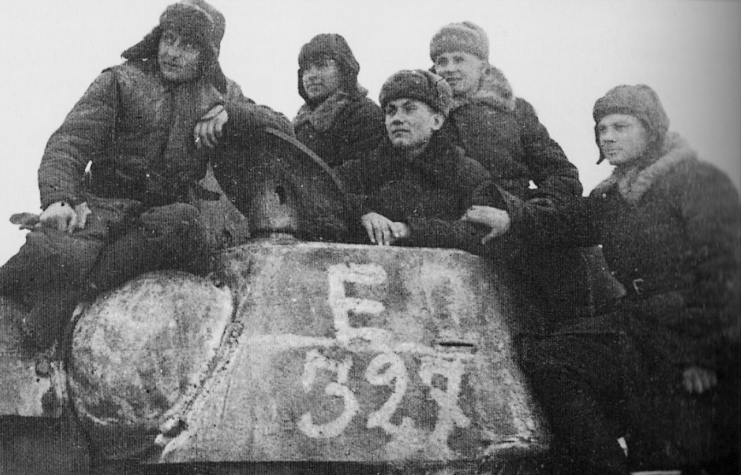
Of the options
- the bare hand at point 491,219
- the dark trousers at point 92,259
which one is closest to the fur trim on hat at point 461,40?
the bare hand at point 491,219

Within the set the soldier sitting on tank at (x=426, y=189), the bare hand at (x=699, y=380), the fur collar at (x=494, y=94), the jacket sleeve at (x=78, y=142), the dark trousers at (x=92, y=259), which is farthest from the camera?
the fur collar at (x=494, y=94)

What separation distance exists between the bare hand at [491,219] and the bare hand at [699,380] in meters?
0.95

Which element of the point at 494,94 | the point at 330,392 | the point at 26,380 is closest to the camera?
the point at 330,392

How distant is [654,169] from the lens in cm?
373

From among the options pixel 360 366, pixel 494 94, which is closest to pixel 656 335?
pixel 360 366

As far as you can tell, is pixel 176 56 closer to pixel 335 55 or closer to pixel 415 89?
pixel 335 55

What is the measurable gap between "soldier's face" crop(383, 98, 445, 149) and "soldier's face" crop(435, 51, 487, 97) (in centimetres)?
56

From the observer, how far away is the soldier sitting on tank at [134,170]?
3.74 m

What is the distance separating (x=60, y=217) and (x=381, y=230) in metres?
1.30

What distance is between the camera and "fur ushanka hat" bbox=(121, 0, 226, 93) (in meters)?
4.18

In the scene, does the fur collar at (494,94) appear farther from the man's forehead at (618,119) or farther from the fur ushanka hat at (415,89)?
the man's forehead at (618,119)

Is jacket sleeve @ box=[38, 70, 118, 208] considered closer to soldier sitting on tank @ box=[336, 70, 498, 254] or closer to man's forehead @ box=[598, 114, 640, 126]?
soldier sitting on tank @ box=[336, 70, 498, 254]

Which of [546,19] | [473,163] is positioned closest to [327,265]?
[473,163]

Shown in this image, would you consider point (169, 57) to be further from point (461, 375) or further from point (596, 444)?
point (596, 444)
